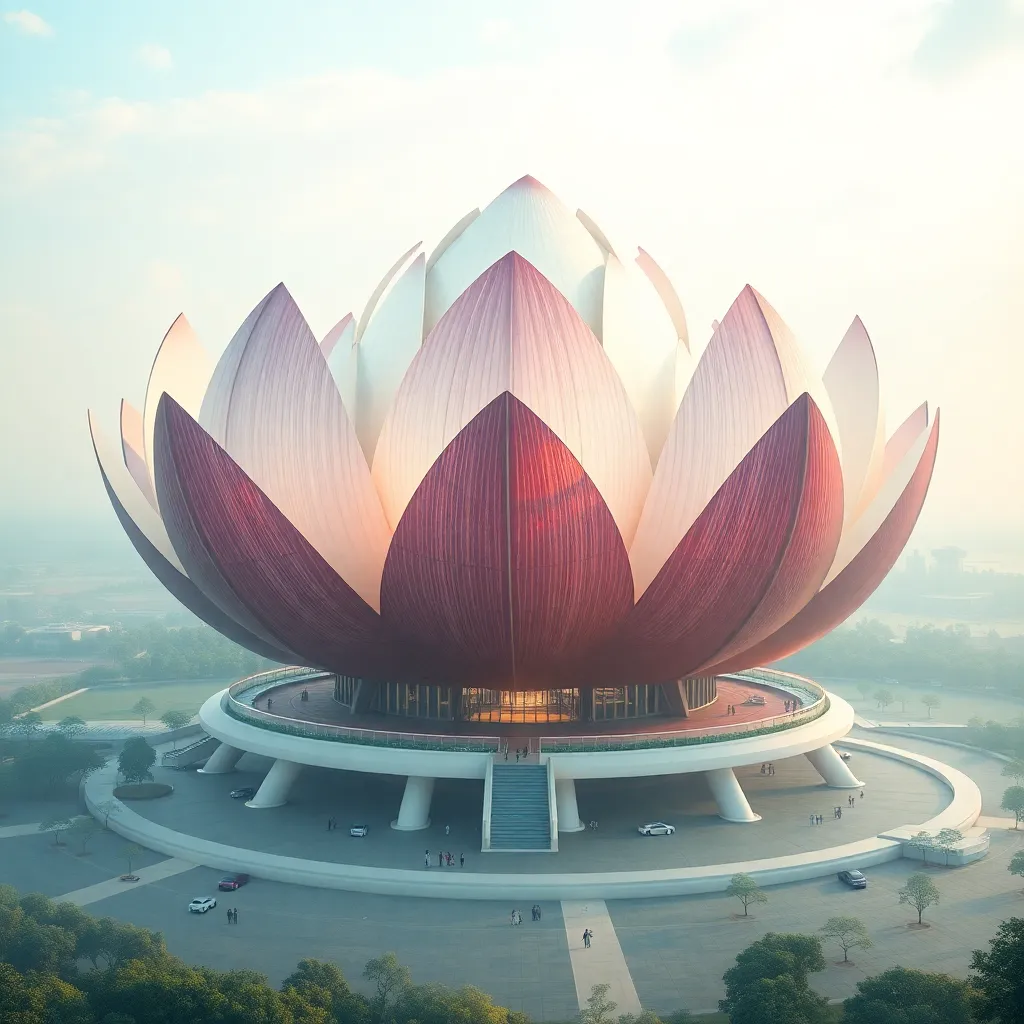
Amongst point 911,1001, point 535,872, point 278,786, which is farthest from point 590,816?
point 911,1001

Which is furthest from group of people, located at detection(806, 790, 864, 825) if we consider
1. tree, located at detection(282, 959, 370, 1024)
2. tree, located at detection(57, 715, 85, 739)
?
tree, located at detection(57, 715, 85, 739)

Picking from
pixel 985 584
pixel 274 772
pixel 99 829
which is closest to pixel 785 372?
pixel 274 772

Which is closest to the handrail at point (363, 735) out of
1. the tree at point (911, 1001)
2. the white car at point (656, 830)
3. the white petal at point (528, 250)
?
the white car at point (656, 830)

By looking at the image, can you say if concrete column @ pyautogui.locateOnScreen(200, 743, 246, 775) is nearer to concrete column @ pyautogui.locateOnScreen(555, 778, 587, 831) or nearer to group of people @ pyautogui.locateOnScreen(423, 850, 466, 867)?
group of people @ pyautogui.locateOnScreen(423, 850, 466, 867)

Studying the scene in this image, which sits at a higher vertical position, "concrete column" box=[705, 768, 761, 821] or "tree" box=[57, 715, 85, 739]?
"tree" box=[57, 715, 85, 739]

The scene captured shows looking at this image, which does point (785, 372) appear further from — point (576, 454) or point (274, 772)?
point (274, 772)

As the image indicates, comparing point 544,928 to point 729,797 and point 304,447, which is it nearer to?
point 729,797
